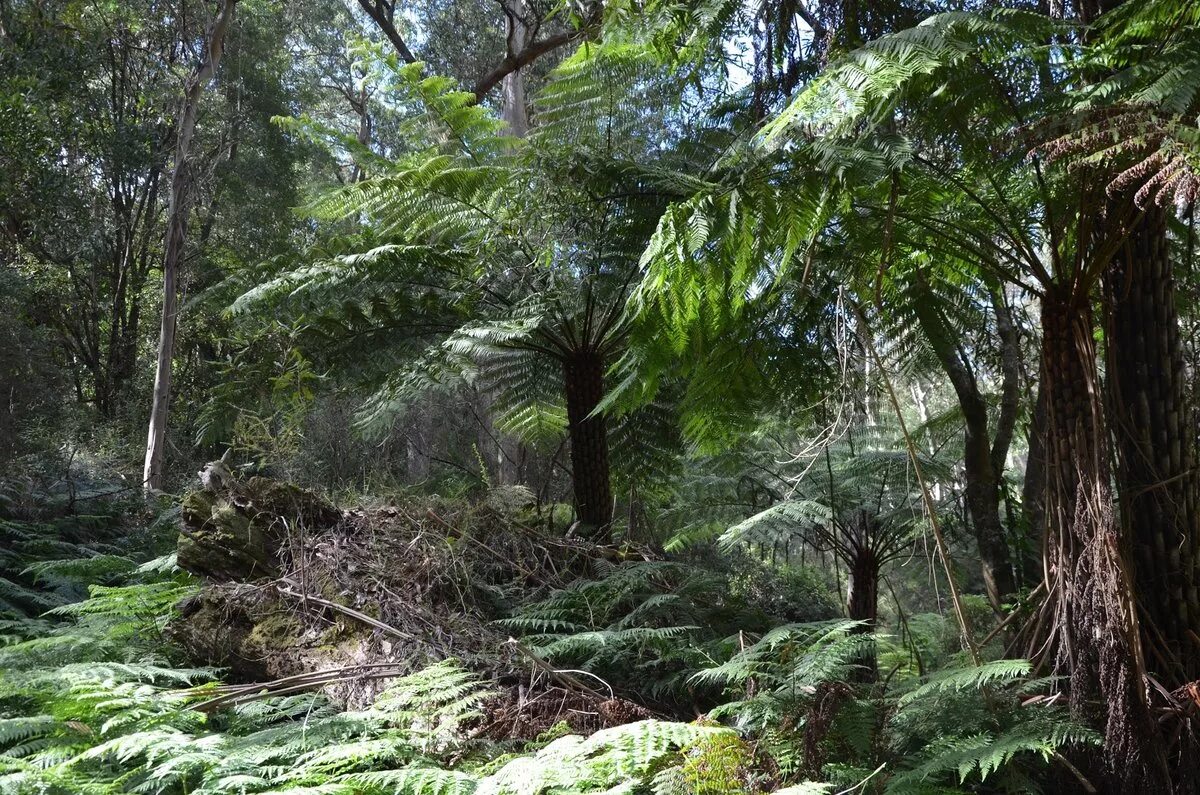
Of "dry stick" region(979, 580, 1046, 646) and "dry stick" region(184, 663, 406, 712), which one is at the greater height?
"dry stick" region(979, 580, 1046, 646)

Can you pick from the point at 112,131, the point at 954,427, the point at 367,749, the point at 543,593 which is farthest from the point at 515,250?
the point at 112,131

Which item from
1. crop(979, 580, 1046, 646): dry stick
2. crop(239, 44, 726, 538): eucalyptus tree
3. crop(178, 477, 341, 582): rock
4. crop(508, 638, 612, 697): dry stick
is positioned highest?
crop(239, 44, 726, 538): eucalyptus tree

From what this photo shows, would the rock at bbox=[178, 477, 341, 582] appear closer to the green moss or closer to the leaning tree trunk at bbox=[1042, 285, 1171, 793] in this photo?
the green moss

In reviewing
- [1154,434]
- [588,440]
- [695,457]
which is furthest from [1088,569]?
A: [588,440]

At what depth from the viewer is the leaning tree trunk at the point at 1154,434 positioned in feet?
8.05

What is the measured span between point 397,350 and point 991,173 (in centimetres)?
312

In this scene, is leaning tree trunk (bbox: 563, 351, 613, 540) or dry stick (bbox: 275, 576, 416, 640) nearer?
dry stick (bbox: 275, 576, 416, 640)

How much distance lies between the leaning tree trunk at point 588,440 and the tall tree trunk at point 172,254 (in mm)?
4333

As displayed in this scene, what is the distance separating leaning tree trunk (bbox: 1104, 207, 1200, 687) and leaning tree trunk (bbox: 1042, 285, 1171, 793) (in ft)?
0.38

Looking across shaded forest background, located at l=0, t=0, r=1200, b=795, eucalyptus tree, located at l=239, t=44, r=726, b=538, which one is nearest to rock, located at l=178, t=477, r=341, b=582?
shaded forest background, located at l=0, t=0, r=1200, b=795

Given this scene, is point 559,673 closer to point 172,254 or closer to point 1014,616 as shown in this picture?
point 1014,616

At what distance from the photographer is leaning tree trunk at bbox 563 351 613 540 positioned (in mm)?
4742

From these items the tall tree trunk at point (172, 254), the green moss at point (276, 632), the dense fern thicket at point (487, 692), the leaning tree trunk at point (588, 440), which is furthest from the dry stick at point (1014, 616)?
the tall tree trunk at point (172, 254)

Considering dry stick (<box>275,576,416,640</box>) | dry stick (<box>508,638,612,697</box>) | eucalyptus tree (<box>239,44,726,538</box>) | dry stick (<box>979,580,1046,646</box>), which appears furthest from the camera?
eucalyptus tree (<box>239,44,726,538</box>)
